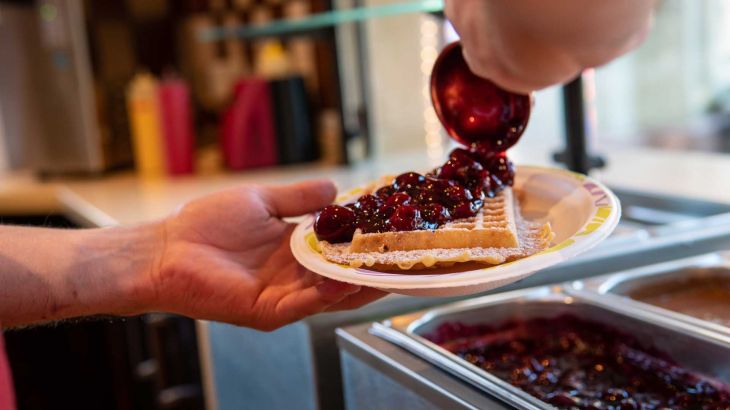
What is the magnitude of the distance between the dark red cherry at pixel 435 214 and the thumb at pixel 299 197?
0.26 metres

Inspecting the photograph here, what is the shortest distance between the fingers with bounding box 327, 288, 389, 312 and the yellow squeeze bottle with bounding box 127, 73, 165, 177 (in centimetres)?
217

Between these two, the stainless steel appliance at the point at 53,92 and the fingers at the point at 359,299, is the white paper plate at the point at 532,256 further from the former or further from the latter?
the stainless steel appliance at the point at 53,92

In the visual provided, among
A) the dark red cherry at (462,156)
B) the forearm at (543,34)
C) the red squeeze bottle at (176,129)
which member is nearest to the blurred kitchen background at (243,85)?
the red squeeze bottle at (176,129)

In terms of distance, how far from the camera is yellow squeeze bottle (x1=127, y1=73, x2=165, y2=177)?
10.3ft

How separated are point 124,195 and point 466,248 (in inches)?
76.0

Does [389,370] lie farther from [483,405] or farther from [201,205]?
[201,205]

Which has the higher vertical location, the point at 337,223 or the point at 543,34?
the point at 543,34

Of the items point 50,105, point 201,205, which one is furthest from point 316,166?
point 201,205

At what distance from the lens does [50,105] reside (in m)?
3.23

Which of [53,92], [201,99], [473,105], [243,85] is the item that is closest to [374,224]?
[473,105]

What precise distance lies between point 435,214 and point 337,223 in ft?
0.39

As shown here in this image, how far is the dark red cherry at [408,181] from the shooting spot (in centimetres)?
106

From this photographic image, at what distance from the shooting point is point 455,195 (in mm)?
1051

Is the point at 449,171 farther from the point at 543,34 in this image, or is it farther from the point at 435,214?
the point at 543,34
